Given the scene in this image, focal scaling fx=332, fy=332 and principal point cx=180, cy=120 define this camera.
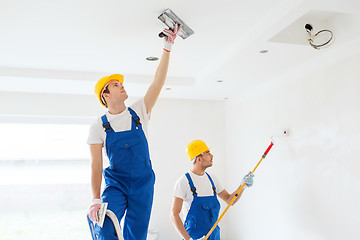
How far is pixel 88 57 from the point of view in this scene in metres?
3.71

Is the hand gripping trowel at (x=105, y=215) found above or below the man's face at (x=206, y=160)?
below

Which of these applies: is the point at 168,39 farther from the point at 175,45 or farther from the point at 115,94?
the point at 175,45

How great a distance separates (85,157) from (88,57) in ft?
6.23

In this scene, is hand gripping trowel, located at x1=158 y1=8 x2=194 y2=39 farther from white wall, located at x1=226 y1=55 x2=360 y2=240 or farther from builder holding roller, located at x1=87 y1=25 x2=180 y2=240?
white wall, located at x1=226 y1=55 x2=360 y2=240

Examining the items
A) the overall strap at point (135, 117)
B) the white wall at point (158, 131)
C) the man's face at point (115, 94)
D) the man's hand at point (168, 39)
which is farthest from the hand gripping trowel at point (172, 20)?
the white wall at point (158, 131)

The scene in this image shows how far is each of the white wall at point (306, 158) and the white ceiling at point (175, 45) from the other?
0.76 feet

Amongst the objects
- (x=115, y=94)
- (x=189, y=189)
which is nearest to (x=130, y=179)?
(x=115, y=94)

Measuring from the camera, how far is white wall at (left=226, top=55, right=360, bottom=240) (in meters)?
2.86

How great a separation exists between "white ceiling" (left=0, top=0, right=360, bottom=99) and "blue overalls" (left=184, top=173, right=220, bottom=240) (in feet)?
4.70

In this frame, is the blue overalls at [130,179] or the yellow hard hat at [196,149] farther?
the yellow hard hat at [196,149]

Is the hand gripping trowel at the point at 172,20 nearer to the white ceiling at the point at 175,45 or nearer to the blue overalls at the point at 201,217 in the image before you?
the white ceiling at the point at 175,45

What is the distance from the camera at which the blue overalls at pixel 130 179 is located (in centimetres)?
213

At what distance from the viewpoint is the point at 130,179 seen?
2143mm

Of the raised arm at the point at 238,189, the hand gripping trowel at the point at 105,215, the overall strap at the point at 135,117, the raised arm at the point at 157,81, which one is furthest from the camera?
the raised arm at the point at 238,189
